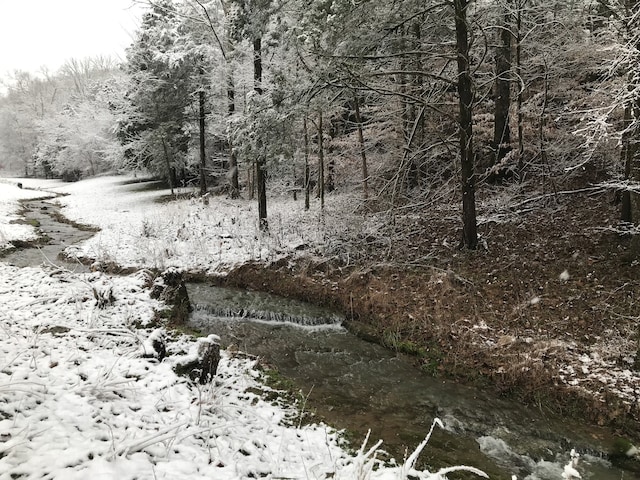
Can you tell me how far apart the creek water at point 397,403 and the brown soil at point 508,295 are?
416 mm

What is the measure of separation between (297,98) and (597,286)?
7.68 metres

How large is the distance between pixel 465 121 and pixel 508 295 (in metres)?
4.11

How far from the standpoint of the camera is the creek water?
4.91 m

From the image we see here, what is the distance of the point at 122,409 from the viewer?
4070 mm

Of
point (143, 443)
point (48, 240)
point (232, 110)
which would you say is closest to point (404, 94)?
point (143, 443)

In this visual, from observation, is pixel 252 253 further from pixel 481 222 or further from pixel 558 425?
pixel 558 425

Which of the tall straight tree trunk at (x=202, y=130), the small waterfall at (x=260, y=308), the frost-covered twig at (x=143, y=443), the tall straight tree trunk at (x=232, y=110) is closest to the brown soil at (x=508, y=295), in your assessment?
the small waterfall at (x=260, y=308)

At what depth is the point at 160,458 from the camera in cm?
341

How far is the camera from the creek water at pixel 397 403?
4.91 metres

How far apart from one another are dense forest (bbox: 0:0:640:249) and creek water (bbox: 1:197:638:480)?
3645 millimetres

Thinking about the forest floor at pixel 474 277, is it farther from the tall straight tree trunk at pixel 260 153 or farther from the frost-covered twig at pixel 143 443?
the frost-covered twig at pixel 143 443

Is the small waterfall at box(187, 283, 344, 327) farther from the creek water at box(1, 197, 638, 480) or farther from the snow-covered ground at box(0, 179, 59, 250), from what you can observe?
the snow-covered ground at box(0, 179, 59, 250)

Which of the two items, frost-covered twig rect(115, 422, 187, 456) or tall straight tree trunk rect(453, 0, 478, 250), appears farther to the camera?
tall straight tree trunk rect(453, 0, 478, 250)

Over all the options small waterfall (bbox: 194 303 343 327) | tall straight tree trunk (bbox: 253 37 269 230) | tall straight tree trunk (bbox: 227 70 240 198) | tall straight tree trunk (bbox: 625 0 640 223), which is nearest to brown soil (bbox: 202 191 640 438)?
small waterfall (bbox: 194 303 343 327)
